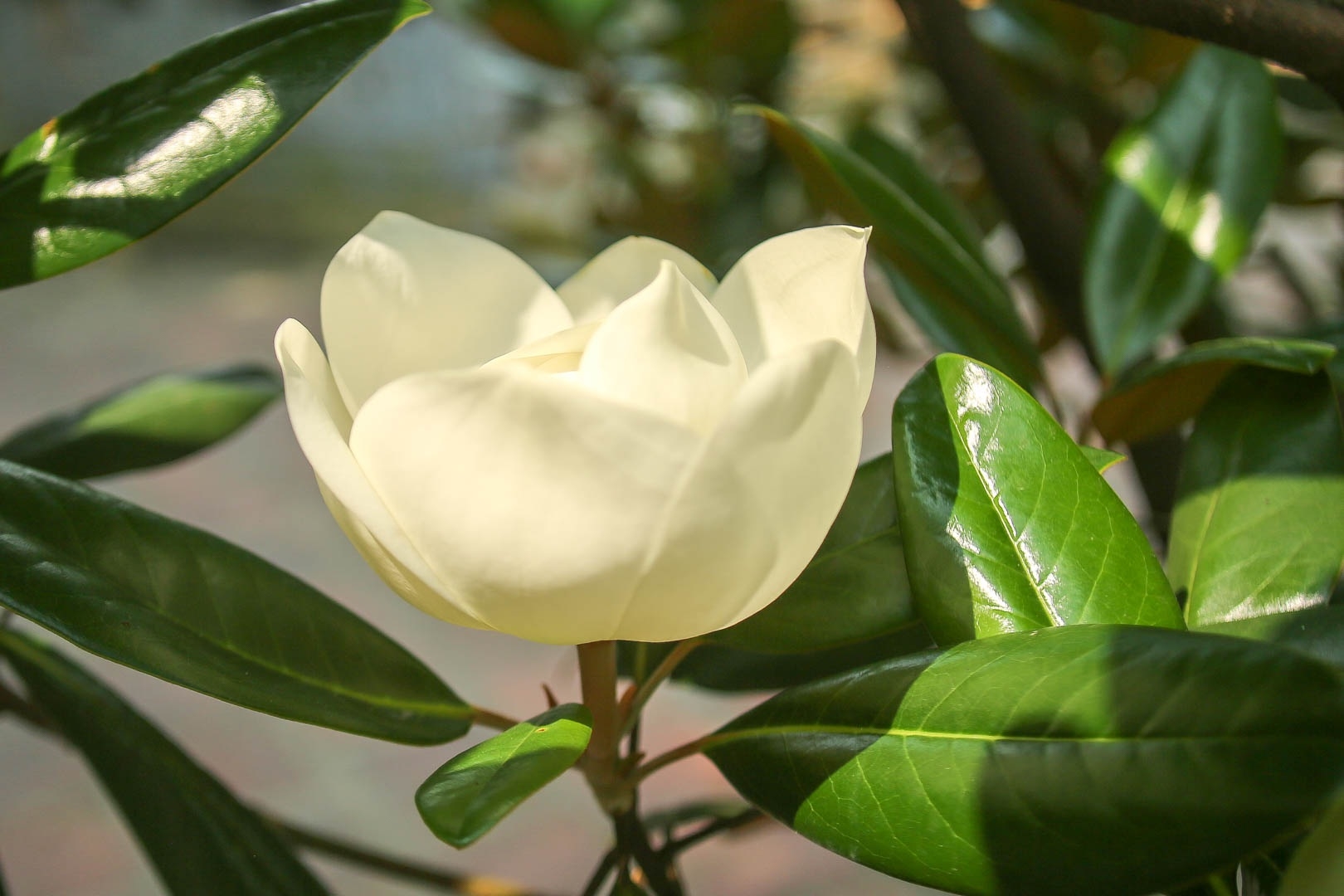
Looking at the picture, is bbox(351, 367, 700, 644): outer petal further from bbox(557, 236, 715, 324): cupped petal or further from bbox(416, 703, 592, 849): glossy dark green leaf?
bbox(557, 236, 715, 324): cupped petal

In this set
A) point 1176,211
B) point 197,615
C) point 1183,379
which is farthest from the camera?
point 1176,211

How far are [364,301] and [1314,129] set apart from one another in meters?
1.08

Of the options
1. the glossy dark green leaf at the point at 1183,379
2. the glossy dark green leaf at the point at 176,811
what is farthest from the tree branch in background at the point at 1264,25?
the glossy dark green leaf at the point at 176,811

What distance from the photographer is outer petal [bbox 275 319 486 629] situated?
0.31 meters

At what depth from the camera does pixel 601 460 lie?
0.29m

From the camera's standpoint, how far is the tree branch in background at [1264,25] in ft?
1.29

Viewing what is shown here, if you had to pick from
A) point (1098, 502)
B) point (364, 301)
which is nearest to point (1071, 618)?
point (1098, 502)

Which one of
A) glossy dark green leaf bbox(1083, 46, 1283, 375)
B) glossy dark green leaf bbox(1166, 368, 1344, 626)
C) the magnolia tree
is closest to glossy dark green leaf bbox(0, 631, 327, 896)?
the magnolia tree

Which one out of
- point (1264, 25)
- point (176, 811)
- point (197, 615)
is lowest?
point (176, 811)

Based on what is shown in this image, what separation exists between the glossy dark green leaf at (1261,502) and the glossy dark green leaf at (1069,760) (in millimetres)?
151

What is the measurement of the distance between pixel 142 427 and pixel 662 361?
1.48 ft

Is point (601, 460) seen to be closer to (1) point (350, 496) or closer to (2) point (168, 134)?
(1) point (350, 496)

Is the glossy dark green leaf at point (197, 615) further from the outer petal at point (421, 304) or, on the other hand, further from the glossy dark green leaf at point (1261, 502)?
the glossy dark green leaf at point (1261, 502)

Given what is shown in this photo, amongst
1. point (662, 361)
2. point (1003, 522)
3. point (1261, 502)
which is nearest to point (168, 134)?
point (662, 361)
